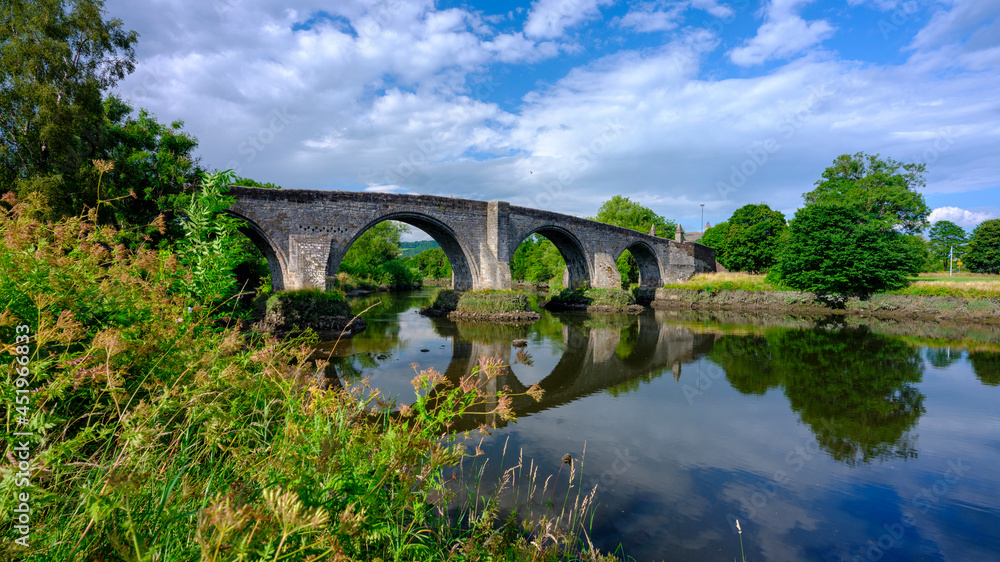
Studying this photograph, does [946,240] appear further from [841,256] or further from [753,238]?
[841,256]

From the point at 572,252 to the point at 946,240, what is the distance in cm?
5405

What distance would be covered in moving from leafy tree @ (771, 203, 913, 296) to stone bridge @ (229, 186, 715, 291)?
434 inches

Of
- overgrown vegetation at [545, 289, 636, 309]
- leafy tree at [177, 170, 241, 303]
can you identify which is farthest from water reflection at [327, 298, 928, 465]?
overgrown vegetation at [545, 289, 636, 309]

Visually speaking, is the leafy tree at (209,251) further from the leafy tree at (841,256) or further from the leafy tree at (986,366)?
the leafy tree at (841,256)

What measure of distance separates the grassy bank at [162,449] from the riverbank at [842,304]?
2847 centimetres

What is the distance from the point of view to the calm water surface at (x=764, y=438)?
4.47m

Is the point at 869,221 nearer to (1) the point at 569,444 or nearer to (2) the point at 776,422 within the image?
(2) the point at 776,422

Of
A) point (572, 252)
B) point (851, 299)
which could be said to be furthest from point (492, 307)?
point (851, 299)

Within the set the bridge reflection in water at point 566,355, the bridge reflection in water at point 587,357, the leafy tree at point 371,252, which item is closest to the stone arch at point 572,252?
the bridge reflection in water at point 566,355

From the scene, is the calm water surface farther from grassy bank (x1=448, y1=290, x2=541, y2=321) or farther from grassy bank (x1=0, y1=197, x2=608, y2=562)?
grassy bank (x1=448, y1=290, x2=541, y2=321)

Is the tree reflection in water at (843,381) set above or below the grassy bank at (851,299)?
below

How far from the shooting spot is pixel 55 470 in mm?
1688

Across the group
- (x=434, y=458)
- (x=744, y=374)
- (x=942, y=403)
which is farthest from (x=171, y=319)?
(x=942, y=403)

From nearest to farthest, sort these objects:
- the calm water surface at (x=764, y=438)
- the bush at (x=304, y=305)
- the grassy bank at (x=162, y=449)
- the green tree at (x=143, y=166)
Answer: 1. the grassy bank at (x=162, y=449)
2. the calm water surface at (x=764, y=438)
3. the green tree at (x=143, y=166)
4. the bush at (x=304, y=305)
